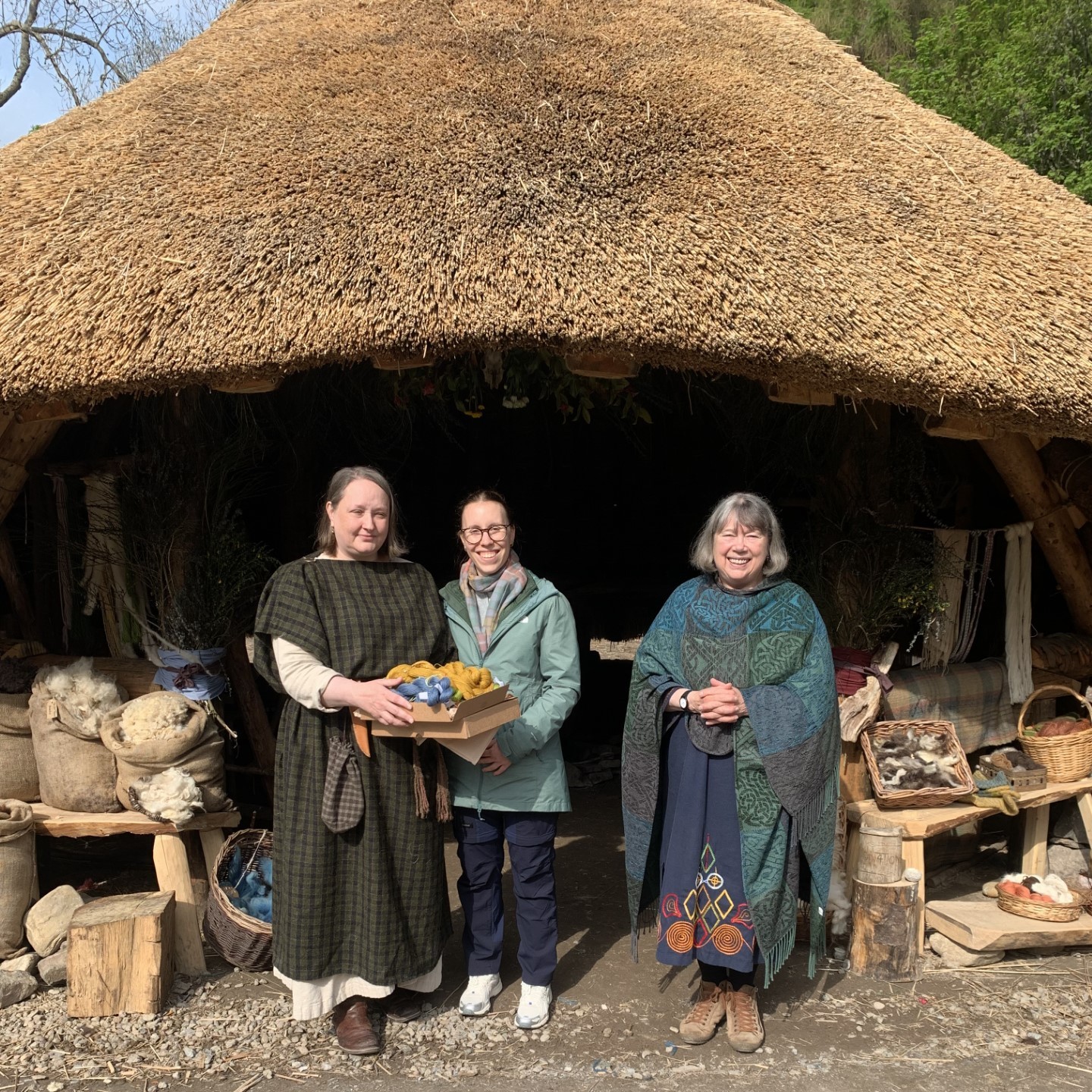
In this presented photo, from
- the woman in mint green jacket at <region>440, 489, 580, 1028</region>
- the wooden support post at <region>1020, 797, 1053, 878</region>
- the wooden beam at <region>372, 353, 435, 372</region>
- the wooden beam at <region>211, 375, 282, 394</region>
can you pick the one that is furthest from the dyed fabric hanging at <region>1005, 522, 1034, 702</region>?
the wooden beam at <region>211, 375, 282, 394</region>

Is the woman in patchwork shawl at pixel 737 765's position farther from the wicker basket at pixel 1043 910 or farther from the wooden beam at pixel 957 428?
the wooden beam at pixel 957 428

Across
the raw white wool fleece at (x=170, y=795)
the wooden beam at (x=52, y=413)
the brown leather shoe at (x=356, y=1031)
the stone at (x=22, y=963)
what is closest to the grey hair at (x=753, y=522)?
the brown leather shoe at (x=356, y=1031)

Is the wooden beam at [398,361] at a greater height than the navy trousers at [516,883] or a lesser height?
greater

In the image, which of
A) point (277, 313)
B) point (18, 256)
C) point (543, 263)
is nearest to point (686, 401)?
point (543, 263)

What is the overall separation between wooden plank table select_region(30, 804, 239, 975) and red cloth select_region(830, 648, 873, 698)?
7.52 ft

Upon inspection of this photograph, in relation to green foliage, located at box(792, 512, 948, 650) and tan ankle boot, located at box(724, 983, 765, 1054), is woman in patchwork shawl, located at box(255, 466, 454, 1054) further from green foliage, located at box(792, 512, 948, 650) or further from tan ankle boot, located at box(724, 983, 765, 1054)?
green foliage, located at box(792, 512, 948, 650)

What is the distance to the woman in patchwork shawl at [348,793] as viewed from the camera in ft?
8.18

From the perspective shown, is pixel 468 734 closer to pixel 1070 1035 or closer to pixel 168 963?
pixel 168 963

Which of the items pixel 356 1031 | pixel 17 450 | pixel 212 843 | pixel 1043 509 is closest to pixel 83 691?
pixel 212 843

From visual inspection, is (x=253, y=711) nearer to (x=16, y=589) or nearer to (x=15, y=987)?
(x=16, y=589)

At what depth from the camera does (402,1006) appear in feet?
8.99

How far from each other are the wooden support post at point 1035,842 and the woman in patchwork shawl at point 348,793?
241cm

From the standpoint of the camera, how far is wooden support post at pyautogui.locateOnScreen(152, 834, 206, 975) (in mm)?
3049

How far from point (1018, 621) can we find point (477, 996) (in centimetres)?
259
